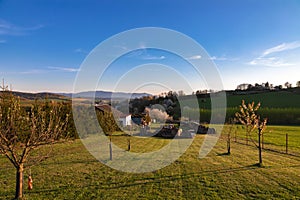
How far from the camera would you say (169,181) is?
769 cm

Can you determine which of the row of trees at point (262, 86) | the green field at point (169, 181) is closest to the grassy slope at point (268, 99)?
the row of trees at point (262, 86)

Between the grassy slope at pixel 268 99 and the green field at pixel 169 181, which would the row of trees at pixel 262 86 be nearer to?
the grassy slope at pixel 268 99

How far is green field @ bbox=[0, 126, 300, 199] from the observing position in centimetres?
646

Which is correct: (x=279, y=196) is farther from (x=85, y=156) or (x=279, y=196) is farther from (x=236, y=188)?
(x=85, y=156)

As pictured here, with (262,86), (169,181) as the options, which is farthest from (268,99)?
(169,181)

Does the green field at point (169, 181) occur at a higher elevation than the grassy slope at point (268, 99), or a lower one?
lower

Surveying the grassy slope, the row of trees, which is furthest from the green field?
the row of trees

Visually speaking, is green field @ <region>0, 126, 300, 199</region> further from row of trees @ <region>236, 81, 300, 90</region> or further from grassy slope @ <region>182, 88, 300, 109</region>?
row of trees @ <region>236, 81, 300, 90</region>

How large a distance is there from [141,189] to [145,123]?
19.2 m

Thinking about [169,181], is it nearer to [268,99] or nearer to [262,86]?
[268,99]

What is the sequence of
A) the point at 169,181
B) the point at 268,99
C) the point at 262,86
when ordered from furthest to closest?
the point at 262,86 → the point at 268,99 → the point at 169,181

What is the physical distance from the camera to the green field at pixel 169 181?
21.2 ft

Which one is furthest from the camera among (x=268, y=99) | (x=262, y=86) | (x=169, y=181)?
(x=262, y=86)

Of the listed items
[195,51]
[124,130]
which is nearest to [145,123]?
[124,130]
